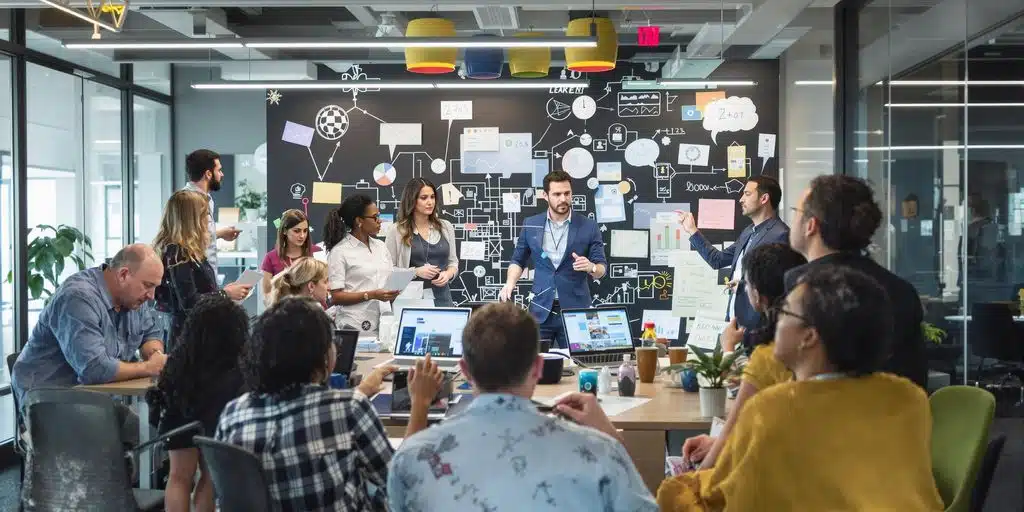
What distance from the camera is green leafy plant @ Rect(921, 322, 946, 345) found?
16.8 ft

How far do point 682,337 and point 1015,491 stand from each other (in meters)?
4.05

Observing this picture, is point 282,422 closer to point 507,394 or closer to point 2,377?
point 507,394

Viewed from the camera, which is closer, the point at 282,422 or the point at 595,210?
the point at 282,422

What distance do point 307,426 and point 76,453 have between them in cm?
103

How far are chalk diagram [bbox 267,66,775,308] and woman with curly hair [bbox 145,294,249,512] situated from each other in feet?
17.8

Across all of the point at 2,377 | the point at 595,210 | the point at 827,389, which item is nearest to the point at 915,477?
the point at 827,389

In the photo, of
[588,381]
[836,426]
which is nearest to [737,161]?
[588,381]

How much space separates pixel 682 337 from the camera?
28.7 feet

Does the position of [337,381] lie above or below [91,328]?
below

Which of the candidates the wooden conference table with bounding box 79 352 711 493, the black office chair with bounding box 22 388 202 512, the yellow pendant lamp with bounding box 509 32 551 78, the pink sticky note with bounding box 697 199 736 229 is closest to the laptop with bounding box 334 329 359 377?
the wooden conference table with bounding box 79 352 711 493

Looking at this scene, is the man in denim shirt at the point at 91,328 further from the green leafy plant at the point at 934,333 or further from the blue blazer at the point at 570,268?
the green leafy plant at the point at 934,333

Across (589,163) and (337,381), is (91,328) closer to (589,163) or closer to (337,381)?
(337,381)

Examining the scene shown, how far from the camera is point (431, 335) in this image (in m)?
4.77

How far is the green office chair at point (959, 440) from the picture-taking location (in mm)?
2879
